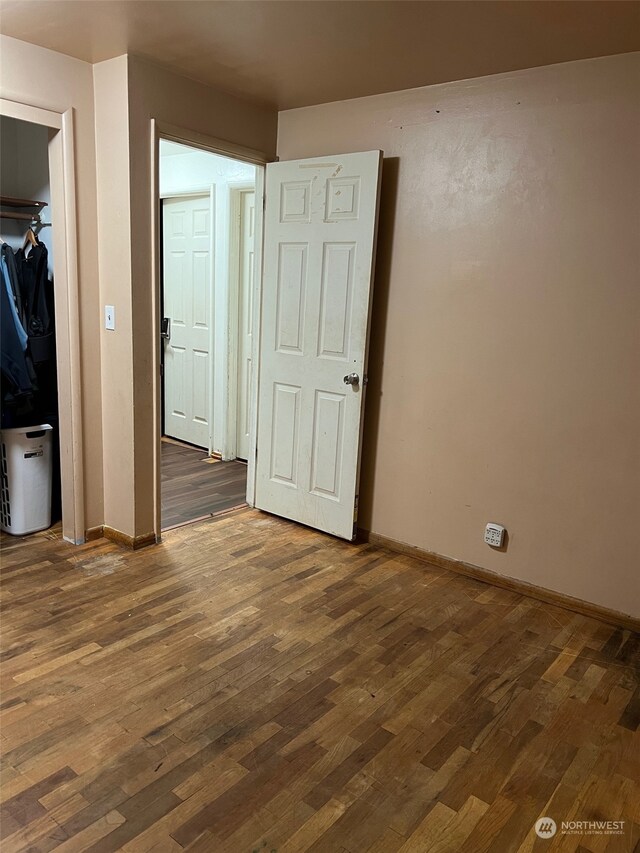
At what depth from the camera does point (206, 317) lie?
5102 mm

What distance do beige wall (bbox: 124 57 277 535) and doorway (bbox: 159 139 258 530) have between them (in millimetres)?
973

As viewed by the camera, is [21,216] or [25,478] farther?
[21,216]

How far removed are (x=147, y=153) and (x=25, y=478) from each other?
1806 millimetres

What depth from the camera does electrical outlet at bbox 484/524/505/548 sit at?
3078 millimetres

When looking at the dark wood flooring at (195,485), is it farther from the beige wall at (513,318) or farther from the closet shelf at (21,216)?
the closet shelf at (21,216)

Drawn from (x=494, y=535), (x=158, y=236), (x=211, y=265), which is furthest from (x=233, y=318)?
(x=494, y=535)

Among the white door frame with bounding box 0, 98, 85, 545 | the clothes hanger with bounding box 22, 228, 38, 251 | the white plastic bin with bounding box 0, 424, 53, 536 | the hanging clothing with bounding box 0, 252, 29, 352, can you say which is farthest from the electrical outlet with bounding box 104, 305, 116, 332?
the clothes hanger with bounding box 22, 228, 38, 251

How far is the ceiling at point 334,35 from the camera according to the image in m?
2.19

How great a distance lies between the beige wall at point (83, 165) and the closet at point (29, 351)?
0.30 meters

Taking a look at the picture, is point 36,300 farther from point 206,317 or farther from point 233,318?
point 206,317

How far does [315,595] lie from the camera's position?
294cm

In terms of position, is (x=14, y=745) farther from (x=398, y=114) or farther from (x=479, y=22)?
(x=398, y=114)

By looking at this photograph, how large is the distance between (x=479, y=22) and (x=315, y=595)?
2451 millimetres

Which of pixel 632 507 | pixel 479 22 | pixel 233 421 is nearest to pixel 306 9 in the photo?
pixel 479 22
